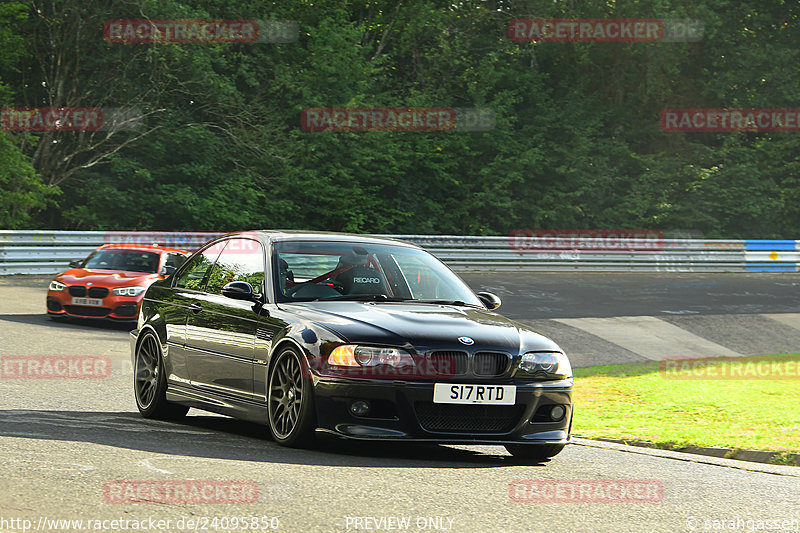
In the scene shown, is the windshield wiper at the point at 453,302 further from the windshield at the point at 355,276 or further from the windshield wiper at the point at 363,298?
the windshield wiper at the point at 363,298

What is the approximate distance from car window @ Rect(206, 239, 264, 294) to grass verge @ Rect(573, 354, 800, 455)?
3539 millimetres

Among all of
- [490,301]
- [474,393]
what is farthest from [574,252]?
Result: [474,393]

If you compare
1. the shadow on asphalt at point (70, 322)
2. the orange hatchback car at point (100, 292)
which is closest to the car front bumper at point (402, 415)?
the orange hatchback car at point (100, 292)

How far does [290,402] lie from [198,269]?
7.07 feet

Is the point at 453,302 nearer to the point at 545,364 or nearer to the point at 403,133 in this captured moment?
Result: the point at 545,364

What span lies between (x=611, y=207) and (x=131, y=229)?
1795 centimetres

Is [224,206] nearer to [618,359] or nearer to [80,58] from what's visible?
[80,58]

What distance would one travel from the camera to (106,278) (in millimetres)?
19797

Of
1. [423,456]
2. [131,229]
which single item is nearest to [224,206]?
[131,229]

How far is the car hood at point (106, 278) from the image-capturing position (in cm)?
1966

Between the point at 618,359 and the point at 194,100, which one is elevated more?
the point at 194,100

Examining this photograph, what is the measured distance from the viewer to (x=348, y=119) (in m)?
37.3

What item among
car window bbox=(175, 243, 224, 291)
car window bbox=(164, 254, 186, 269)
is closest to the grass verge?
car window bbox=(175, 243, 224, 291)

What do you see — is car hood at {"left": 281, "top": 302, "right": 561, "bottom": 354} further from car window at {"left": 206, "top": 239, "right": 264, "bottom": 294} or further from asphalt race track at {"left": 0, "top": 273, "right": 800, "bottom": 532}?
asphalt race track at {"left": 0, "top": 273, "right": 800, "bottom": 532}
